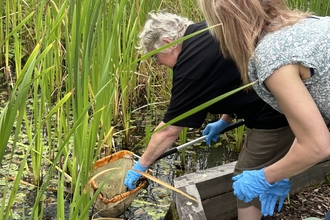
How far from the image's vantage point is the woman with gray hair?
5.88 feet

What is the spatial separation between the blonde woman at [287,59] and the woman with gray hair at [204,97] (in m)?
0.36

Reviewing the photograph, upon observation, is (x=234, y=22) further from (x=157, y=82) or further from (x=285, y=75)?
(x=157, y=82)

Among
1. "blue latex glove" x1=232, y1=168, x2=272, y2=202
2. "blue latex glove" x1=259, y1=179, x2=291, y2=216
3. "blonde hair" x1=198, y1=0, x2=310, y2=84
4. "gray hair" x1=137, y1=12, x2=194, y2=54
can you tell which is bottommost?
"blue latex glove" x1=259, y1=179, x2=291, y2=216

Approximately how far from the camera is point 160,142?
6.48 ft

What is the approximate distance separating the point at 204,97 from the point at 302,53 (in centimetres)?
63

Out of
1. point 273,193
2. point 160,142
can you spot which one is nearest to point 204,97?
point 160,142

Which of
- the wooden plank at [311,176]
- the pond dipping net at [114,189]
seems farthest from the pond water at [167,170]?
the wooden plank at [311,176]

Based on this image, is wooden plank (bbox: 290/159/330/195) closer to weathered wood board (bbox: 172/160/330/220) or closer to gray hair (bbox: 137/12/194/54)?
weathered wood board (bbox: 172/160/330/220)

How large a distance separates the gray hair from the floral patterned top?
64 centimetres

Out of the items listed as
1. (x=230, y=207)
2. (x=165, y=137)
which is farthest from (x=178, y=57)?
(x=230, y=207)

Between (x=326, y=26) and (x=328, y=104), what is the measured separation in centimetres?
23

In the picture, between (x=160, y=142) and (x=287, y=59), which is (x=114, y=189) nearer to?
(x=160, y=142)

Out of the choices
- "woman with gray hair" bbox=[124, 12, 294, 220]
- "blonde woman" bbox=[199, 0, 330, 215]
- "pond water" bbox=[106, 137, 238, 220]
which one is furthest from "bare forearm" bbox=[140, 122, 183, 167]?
"blonde woman" bbox=[199, 0, 330, 215]

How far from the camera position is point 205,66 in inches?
70.0
